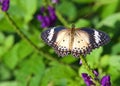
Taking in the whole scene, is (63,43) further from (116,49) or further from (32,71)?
(116,49)

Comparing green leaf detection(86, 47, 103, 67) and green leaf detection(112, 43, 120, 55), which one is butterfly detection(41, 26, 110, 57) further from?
green leaf detection(112, 43, 120, 55)

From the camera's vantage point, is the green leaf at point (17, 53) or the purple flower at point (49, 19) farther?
the green leaf at point (17, 53)

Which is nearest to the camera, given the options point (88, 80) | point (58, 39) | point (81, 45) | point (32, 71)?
point (81, 45)

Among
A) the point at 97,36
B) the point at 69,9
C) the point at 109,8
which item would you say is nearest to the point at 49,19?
the point at 69,9

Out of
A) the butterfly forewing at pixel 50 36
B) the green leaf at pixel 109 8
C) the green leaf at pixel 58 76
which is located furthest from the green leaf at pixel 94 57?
the green leaf at pixel 109 8

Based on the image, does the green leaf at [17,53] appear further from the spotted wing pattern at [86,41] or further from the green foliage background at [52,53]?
the spotted wing pattern at [86,41]

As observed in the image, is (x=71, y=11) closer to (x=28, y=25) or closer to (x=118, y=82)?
(x=28, y=25)
